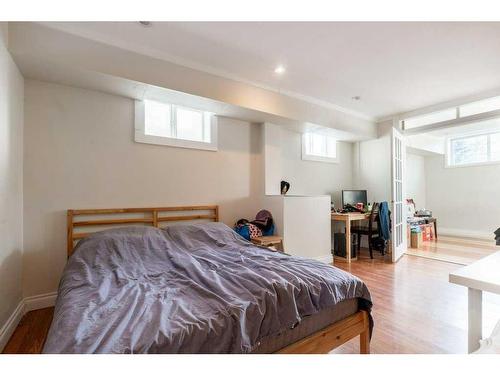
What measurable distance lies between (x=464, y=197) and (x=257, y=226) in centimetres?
569

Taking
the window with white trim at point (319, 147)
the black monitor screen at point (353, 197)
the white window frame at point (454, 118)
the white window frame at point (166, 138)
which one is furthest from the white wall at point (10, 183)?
the white window frame at point (454, 118)

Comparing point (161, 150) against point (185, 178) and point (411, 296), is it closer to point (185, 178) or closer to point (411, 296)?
point (185, 178)

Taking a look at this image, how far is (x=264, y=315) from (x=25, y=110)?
275cm

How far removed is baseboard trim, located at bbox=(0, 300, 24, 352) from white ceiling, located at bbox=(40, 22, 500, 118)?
2359 millimetres

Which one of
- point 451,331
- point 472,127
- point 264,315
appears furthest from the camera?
point 472,127

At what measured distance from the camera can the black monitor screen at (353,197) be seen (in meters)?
4.65

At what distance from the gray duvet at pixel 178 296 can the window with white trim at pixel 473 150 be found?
6.34m

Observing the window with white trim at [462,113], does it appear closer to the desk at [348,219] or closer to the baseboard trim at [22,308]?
the desk at [348,219]

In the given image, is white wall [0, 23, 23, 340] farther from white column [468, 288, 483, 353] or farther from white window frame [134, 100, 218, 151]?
white column [468, 288, 483, 353]

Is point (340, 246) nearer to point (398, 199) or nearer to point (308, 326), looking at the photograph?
point (398, 199)

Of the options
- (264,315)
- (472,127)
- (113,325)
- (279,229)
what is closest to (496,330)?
(264,315)

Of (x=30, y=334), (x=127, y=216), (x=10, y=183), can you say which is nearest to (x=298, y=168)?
(x=127, y=216)

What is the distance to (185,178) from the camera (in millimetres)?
3176

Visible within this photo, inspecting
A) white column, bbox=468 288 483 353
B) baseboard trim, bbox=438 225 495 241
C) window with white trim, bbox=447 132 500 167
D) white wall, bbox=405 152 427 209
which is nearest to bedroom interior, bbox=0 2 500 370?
white column, bbox=468 288 483 353
